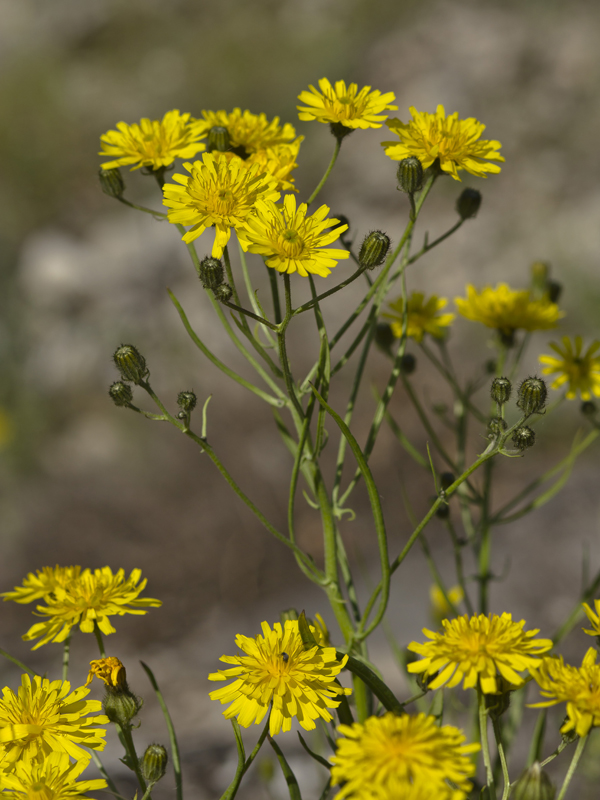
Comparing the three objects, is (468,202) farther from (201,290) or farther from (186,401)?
(201,290)

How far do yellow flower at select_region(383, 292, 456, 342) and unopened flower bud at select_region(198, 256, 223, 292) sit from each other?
0.80 meters

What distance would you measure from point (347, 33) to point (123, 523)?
604 cm

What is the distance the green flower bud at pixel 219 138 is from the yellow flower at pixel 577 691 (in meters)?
1.14

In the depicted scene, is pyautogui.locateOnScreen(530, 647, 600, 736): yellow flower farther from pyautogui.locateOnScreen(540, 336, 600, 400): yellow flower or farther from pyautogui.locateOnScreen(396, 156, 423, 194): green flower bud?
pyautogui.locateOnScreen(540, 336, 600, 400): yellow flower

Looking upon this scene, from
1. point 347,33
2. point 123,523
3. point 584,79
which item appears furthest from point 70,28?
point 123,523

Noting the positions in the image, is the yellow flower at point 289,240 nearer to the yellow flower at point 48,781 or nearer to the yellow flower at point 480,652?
the yellow flower at point 480,652

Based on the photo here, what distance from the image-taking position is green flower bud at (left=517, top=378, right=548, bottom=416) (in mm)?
1325

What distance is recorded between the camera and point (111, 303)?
634 cm

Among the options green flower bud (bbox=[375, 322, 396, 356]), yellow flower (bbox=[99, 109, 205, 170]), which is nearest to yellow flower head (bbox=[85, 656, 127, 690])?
yellow flower (bbox=[99, 109, 205, 170])

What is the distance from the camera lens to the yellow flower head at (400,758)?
2.70 ft

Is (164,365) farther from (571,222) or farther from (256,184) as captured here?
(256,184)

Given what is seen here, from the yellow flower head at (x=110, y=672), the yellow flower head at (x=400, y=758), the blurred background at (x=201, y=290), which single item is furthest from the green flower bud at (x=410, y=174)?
the blurred background at (x=201, y=290)

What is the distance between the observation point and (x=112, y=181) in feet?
5.37

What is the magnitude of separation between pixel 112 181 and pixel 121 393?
0.59 m
